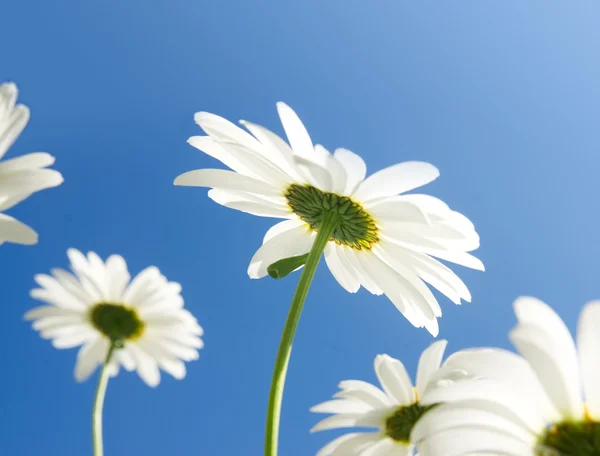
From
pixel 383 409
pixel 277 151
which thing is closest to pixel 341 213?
pixel 277 151

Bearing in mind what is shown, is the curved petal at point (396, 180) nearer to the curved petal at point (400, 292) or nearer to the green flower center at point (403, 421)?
the curved petal at point (400, 292)

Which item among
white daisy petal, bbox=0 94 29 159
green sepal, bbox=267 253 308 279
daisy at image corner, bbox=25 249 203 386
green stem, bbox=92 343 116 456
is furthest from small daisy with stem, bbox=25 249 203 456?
white daisy petal, bbox=0 94 29 159

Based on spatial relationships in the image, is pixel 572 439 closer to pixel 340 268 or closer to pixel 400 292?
pixel 400 292

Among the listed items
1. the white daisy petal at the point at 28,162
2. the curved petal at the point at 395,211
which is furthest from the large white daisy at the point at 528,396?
the white daisy petal at the point at 28,162

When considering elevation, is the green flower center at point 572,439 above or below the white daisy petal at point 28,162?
below

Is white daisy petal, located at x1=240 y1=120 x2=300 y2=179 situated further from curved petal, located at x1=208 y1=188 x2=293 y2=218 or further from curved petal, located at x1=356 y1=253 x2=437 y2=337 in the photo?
curved petal, located at x1=356 y1=253 x2=437 y2=337

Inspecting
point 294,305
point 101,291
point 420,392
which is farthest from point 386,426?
point 101,291

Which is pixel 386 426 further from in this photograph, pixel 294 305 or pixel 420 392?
pixel 294 305
